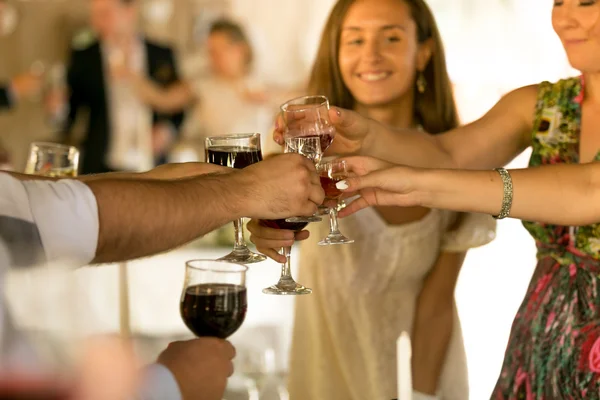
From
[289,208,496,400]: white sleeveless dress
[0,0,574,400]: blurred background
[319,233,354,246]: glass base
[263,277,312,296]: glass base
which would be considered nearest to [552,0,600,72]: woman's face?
[289,208,496,400]: white sleeveless dress

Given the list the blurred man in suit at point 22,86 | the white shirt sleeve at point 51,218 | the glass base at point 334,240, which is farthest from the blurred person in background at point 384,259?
the blurred man in suit at point 22,86

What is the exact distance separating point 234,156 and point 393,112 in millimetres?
880

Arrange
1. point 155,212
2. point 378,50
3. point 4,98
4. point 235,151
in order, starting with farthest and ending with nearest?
1. point 4,98
2. point 378,50
3. point 235,151
4. point 155,212

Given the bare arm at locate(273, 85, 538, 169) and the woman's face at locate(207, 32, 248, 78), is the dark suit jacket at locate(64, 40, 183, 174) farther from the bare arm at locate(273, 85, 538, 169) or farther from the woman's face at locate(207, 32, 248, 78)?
the bare arm at locate(273, 85, 538, 169)

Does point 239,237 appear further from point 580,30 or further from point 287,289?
point 580,30

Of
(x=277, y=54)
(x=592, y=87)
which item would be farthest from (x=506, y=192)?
(x=277, y=54)

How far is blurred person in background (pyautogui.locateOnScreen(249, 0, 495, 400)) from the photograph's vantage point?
7.48 feet

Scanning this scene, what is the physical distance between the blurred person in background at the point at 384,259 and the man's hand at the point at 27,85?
4497 mm

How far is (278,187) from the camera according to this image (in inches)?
58.3

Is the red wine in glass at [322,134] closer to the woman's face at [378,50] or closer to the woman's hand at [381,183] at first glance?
the woman's hand at [381,183]

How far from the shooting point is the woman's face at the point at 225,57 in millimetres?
6355

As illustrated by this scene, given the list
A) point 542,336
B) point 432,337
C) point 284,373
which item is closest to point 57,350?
point 542,336

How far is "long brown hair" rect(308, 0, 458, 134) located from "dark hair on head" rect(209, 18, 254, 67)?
13.4ft

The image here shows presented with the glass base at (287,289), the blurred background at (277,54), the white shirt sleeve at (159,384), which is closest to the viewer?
the white shirt sleeve at (159,384)
